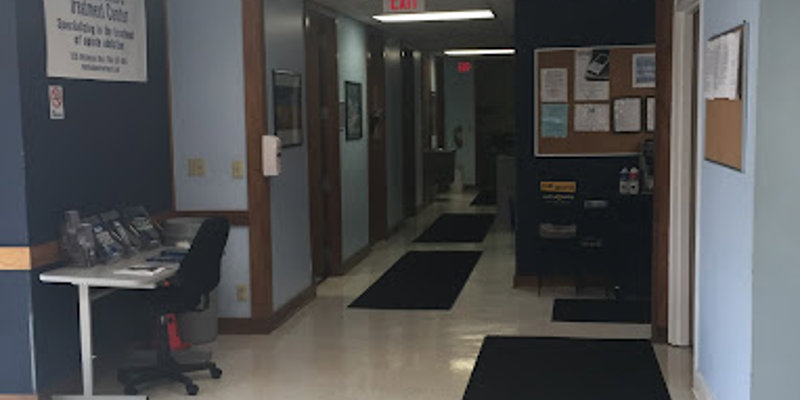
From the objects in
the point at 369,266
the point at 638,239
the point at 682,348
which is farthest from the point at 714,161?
the point at 369,266

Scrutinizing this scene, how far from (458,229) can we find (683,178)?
5939mm

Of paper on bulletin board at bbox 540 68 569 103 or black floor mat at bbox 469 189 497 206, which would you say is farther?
black floor mat at bbox 469 189 497 206

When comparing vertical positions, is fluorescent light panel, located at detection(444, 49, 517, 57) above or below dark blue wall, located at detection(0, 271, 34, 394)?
above

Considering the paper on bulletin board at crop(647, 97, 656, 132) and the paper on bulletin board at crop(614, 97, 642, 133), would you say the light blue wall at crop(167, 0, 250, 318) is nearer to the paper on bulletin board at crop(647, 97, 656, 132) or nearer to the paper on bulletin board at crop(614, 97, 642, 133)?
the paper on bulletin board at crop(614, 97, 642, 133)

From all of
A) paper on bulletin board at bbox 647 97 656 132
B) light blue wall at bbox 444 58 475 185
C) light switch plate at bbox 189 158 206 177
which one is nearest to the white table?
light switch plate at bbox 189 158 206 177

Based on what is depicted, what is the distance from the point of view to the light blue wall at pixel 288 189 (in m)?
6.51

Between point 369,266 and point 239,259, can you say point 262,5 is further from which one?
point 369,266

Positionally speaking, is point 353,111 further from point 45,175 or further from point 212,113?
point 45,175

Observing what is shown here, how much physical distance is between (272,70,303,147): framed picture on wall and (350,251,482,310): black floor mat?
1459 mm

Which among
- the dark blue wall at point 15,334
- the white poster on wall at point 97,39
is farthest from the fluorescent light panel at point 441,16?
the dark blue wall at point 15,334

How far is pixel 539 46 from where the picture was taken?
295 inches

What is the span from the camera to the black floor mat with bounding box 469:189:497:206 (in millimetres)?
14489

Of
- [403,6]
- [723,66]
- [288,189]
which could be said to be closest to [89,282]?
[288,189]

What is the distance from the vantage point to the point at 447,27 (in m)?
10.4
